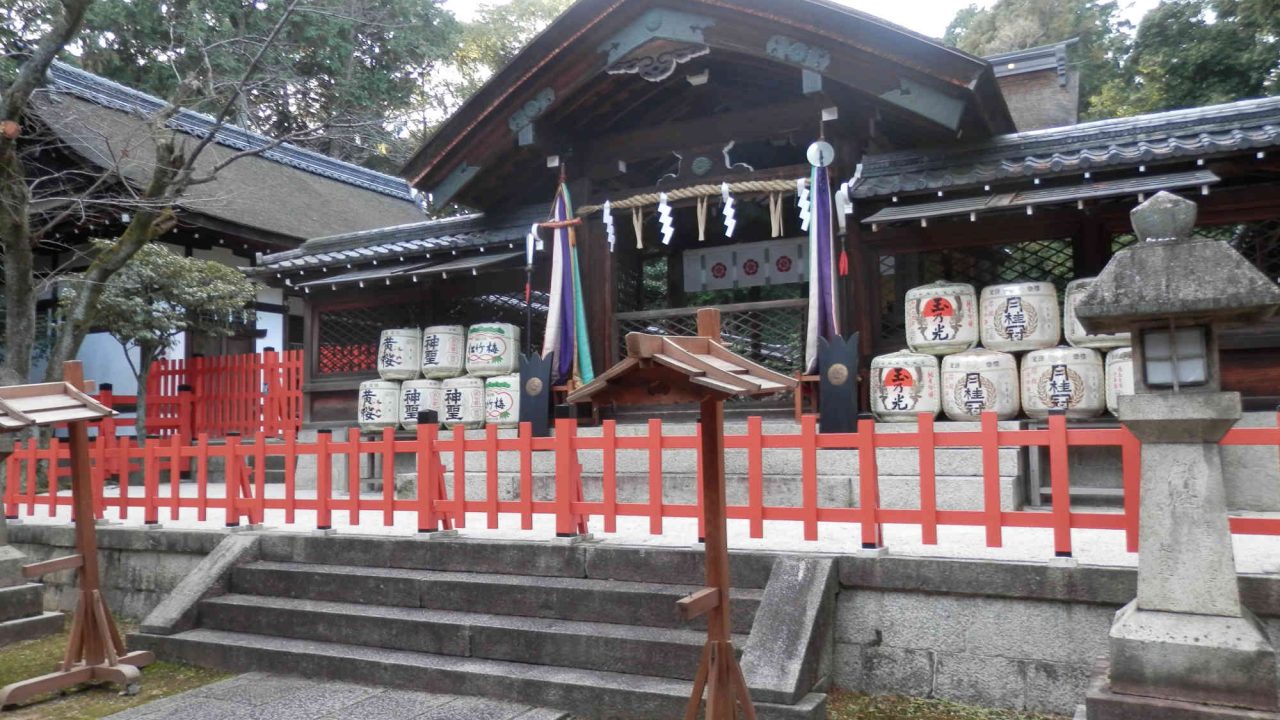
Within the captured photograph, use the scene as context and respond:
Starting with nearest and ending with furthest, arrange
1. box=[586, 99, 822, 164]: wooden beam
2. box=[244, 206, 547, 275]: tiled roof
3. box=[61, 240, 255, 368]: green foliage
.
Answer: box=[586, 99, 822, 164]: wooden beam < box=[244, 206, 547, 275]: tiled roof < box=[61, 240, 255, 368]: green foliage

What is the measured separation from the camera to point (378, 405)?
10328 millimetres

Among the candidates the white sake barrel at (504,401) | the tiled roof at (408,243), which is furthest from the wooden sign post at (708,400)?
the tiled roof at (408,243)

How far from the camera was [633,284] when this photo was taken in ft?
36.3

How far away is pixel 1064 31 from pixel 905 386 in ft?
70.8

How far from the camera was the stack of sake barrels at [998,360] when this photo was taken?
7414 mm

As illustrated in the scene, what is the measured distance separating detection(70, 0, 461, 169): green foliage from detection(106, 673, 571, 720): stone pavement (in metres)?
14.8

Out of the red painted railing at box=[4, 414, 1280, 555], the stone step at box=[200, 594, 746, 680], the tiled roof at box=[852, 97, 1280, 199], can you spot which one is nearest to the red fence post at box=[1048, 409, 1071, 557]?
the red painted railing at box=[4, 414, 1280, 555]

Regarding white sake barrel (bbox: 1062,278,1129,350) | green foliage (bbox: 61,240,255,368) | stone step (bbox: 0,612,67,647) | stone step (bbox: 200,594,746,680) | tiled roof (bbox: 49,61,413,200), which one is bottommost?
stone step (bbox: 0,612,67,647)

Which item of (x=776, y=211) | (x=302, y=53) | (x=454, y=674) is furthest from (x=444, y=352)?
(x=302, y=53)

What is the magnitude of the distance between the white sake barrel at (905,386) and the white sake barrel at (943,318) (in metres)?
0.15

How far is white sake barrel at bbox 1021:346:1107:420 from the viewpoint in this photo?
24.3 feet

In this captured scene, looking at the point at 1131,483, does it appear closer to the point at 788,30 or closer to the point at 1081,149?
the point at 1081,149

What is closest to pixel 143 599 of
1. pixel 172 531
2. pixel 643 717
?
pixel 172 531

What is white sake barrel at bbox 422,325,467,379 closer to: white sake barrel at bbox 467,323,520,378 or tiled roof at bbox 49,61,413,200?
white sake barrel at bbox 467,323,520,378
